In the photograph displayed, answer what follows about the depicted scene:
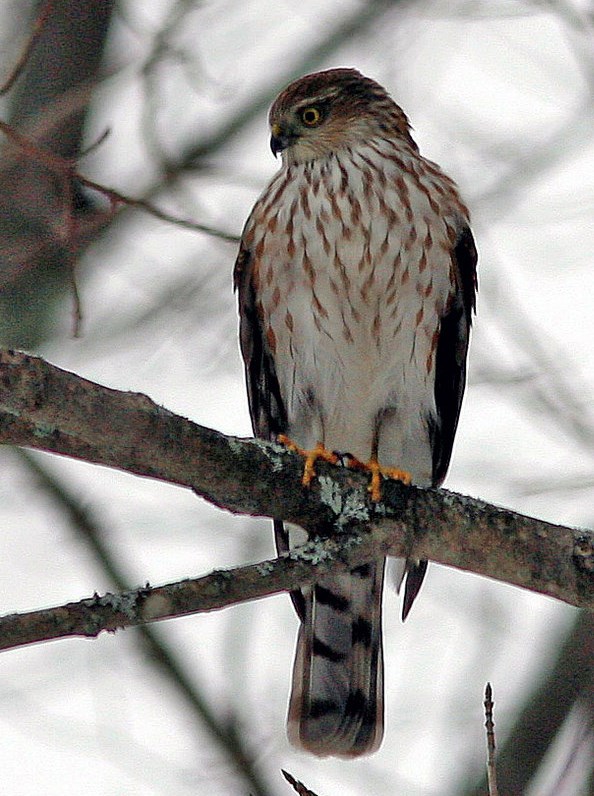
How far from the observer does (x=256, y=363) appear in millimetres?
4766

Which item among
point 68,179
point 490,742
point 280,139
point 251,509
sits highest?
point 280,139

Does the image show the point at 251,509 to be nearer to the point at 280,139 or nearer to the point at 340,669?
the point at 340,669

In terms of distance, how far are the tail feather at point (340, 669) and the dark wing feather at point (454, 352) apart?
0.52 metres

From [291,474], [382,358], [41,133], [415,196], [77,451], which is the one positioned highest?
[41,133]

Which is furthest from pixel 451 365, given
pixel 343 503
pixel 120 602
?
pixel 120 602

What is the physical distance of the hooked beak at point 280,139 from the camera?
4949 mm

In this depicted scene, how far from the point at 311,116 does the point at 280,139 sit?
16 centimetres

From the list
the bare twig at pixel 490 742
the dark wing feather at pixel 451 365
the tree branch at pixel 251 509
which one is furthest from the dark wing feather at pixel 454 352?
the bare twig at pixel 490 742

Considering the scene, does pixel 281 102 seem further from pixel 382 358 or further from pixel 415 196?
pixel 382 358

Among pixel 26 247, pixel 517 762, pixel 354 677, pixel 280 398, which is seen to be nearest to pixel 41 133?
pixel 26 247

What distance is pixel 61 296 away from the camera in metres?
5.80

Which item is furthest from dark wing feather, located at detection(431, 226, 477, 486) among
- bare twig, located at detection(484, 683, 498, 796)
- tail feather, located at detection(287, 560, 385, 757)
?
bare twig, located at detection(484, 683, 498, 796)

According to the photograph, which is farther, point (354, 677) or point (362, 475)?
point (354, 677)

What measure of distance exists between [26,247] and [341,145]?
1399 mm
